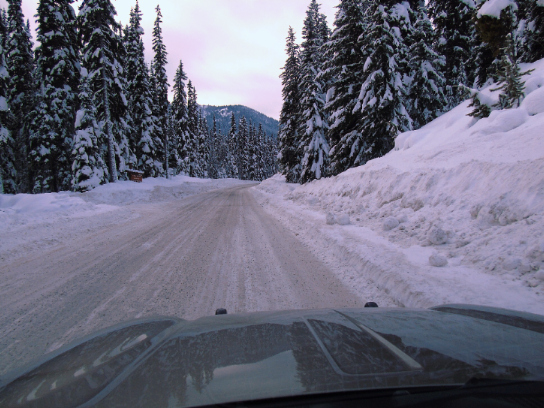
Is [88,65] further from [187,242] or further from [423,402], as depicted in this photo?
[423,402]

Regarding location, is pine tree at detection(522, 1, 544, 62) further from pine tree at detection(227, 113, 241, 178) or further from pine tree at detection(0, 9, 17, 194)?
pine tree at detection(227, 113, 241, 178)

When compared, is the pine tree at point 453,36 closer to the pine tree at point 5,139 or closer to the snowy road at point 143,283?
the snowy road at point 143,283

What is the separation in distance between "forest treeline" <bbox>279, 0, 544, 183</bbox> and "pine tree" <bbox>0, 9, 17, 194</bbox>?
2242 centimetres

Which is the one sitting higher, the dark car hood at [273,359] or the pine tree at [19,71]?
the pine tree at [19,71]

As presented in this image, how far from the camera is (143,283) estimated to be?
4.96 metres

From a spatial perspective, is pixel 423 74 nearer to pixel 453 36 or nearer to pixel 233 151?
pixel 453 36

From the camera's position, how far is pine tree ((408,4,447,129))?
58.3 feet

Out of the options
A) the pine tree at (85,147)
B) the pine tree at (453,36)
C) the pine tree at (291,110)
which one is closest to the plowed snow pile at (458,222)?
the pine tree at (453,36)

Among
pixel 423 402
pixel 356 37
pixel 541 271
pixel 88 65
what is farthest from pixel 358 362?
pixel 88 65

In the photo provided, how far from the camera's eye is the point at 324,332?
6.43 feet

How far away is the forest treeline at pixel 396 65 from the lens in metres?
10.6

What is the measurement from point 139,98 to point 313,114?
812 inches

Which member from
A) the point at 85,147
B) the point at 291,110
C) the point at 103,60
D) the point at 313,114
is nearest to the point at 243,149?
the point at 291,110

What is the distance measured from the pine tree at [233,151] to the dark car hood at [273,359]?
7006cm
